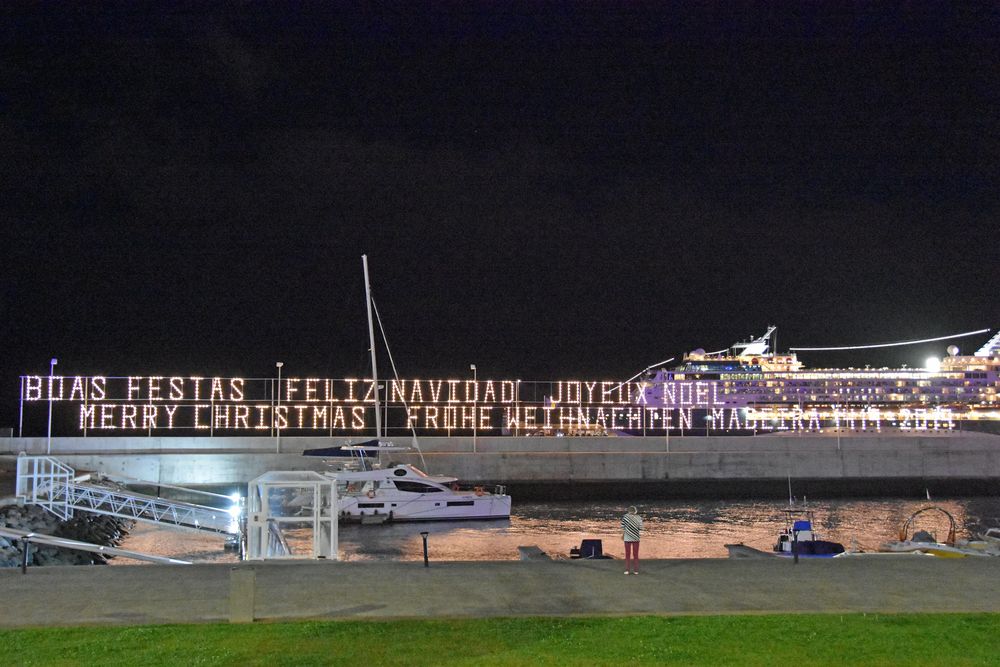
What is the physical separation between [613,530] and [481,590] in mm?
21982

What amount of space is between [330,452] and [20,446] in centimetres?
1655

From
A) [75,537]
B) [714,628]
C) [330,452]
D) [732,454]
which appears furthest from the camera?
[732,454]

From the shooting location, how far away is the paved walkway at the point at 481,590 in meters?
12.3

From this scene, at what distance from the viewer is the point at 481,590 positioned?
14.0 meters

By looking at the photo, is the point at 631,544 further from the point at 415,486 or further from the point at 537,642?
the point at 415,486

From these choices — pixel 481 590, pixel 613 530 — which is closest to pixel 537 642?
pixel 481 590

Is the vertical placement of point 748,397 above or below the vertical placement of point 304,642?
above

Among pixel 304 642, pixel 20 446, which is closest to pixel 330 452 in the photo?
pixel 20 446

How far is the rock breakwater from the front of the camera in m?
21.8

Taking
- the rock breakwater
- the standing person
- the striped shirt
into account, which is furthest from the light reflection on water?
the standing person

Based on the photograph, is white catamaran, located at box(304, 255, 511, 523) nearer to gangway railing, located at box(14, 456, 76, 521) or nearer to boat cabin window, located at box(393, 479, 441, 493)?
boat cabin window, located at box(393, 479, 441, 493)

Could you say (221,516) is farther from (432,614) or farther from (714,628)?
(714,628)

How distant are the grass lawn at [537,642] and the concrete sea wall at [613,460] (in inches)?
1398

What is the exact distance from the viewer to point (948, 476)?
172 feet
